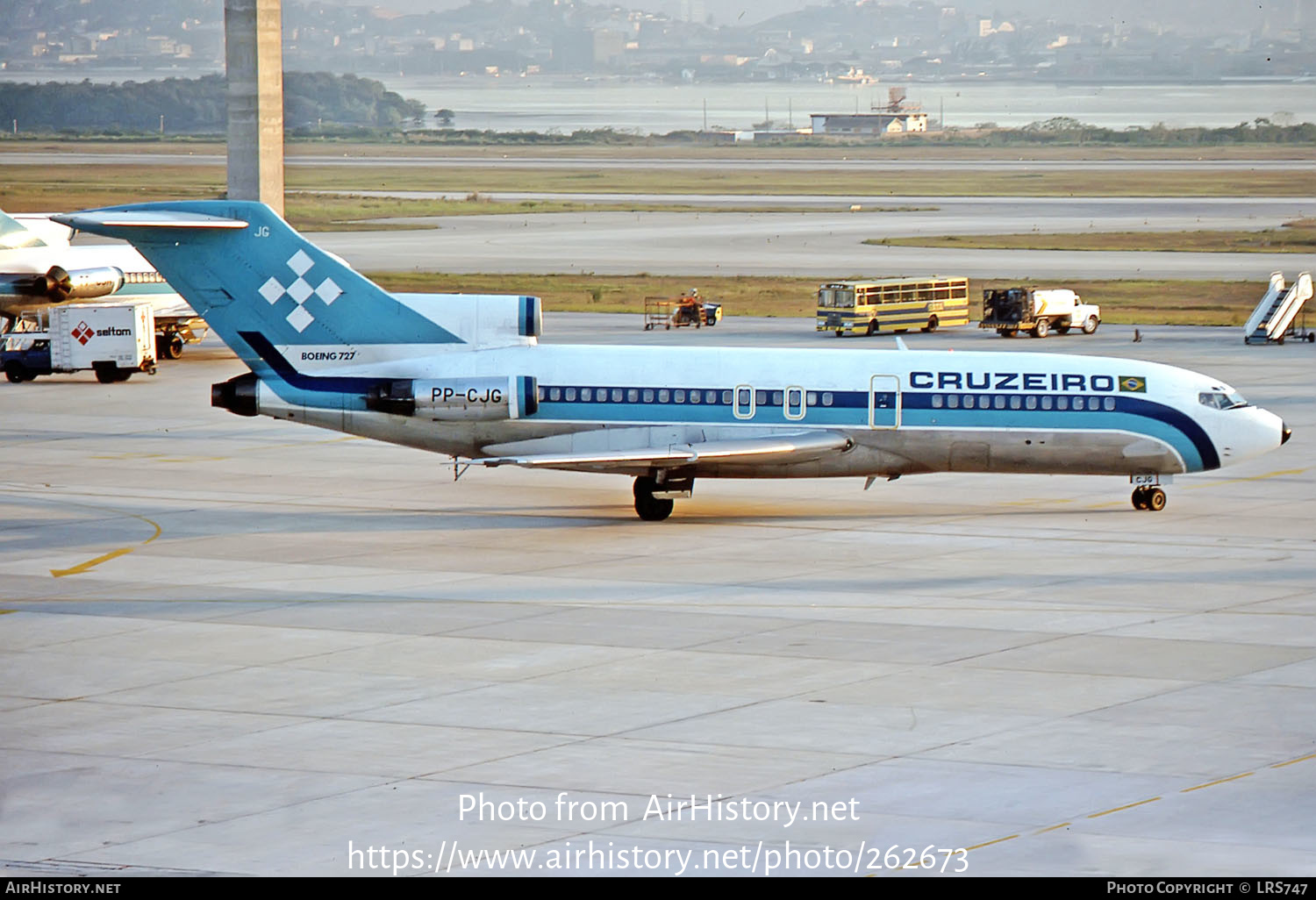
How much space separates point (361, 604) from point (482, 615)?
222cm

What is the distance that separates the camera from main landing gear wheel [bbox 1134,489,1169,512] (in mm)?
39500

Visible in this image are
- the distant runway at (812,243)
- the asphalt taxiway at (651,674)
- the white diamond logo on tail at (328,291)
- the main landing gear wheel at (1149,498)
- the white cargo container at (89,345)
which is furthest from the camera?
the distant runway at (812,243)

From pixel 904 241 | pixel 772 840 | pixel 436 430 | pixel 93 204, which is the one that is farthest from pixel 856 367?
pixel 93 204

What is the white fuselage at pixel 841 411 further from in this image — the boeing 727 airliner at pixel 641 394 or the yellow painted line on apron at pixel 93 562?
the yellow painted line on apron at pixel 93 562

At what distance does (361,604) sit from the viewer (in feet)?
99.9

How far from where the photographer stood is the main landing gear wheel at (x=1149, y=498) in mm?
39500

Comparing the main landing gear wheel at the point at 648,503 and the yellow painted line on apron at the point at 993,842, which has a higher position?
the yellow painted line on apron at the point at 993,842

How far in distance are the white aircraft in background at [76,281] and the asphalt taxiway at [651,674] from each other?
2563 centimetres

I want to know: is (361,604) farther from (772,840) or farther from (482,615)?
(772,840)

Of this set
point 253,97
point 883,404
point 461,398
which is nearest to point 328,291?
point 461,398

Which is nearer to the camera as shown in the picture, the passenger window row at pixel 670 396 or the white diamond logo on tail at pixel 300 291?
the passenger window row at pixel 670 396

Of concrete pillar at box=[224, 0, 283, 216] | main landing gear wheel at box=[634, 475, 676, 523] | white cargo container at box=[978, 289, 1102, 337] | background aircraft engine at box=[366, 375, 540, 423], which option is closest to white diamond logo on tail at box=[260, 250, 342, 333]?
background aircraft engine at box=[366, 375, 540, 423]

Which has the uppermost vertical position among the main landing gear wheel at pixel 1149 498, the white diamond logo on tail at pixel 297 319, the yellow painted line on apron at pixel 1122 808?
the white diamond logo on tail at pixel 297 319

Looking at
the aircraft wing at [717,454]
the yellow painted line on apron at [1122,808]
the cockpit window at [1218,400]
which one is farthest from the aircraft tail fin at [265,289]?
the yellow painted line on apron at [1122,808]
